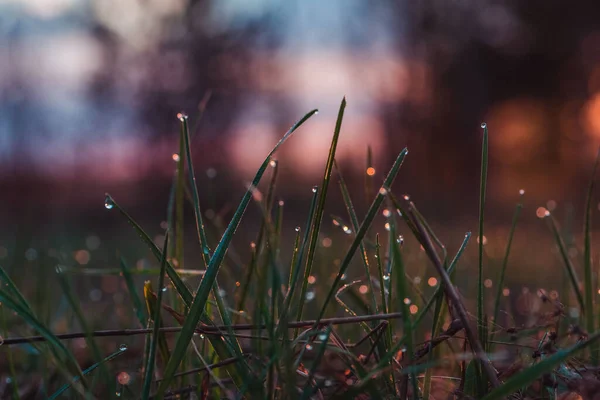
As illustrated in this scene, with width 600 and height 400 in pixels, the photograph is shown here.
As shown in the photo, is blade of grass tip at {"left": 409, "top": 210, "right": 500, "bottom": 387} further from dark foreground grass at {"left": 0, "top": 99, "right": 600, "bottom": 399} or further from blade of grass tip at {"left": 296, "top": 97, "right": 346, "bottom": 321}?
blade of grass tip at {"left": 296, "top": 97, "right": 346, "bottom": 321}

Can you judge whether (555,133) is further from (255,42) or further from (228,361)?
(228,361)

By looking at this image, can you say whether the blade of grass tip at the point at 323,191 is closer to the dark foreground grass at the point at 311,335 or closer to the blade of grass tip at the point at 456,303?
the dark foreground grass at the point at 311,335

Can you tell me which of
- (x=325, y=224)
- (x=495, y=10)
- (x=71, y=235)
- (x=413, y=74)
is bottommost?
(x=71, y=235)

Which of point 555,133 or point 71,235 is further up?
point 555,133

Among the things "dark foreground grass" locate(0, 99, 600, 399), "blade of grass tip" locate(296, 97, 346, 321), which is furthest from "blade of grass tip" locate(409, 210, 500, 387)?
"blade of grass tip" locate(296, 97, 346, 321)

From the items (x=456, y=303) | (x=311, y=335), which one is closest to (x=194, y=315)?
(x=311, y=335)

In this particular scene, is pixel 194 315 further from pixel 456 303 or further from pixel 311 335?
pixel 456 303

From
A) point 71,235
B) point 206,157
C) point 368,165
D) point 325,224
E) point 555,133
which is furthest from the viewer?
point 555,133

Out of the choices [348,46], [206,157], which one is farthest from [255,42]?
[206,157]

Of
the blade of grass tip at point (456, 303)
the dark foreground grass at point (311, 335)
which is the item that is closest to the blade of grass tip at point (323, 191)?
the dark foreground grass at point (311, 335)

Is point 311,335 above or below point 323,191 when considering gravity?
below

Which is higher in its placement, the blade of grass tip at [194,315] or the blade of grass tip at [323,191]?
the blade of grass tip at [323,191]
